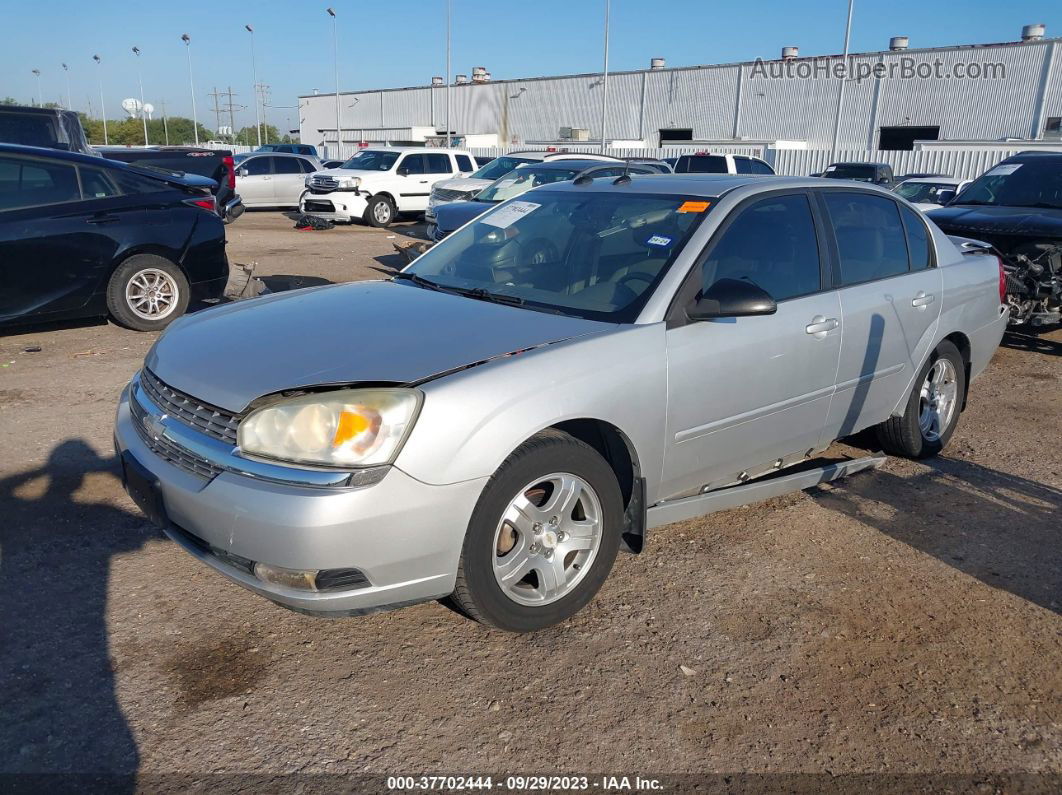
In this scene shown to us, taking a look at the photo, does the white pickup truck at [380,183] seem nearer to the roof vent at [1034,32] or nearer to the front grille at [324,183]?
the front grille at [324,183]

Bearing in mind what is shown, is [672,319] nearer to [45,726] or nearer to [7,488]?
[45,726]

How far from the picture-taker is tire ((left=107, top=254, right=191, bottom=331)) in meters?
7.62

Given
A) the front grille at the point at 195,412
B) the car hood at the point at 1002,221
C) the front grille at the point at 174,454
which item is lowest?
the front grille at the point at 174,454

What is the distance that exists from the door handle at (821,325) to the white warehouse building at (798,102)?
31.2 metres

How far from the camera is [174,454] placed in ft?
10.1

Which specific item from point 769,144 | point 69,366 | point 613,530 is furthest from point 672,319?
point 769,144

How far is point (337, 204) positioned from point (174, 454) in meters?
16.8

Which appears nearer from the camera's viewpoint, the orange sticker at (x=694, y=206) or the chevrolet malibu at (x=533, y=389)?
the chevrolet malibu at (x=533, y=389)

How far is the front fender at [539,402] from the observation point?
9.21ft

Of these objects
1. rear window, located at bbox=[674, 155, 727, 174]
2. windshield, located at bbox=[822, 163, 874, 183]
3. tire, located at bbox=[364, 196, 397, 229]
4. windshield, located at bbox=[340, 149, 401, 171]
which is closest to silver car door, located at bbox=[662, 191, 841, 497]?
rear window, located at bbox=[674, 155, 727, 174]

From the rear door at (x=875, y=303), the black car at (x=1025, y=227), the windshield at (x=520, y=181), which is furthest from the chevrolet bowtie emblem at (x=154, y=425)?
the windshield at (x=520, y=181)

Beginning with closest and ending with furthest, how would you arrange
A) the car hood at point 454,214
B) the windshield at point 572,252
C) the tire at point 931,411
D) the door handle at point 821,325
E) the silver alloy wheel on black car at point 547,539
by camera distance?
1. the silver alloy wheel on black car at point 547,539
2. the windshield at point 572,252
3. the door handle at point 821,325
4. the tire at point 931,411
5. the car hood at point 454,214

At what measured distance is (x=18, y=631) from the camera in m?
3.17

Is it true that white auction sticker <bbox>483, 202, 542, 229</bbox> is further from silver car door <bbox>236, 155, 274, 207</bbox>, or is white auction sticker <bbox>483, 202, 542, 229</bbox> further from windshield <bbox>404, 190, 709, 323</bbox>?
silver car door <bbox>236, 155, 274, 207</bbox>
